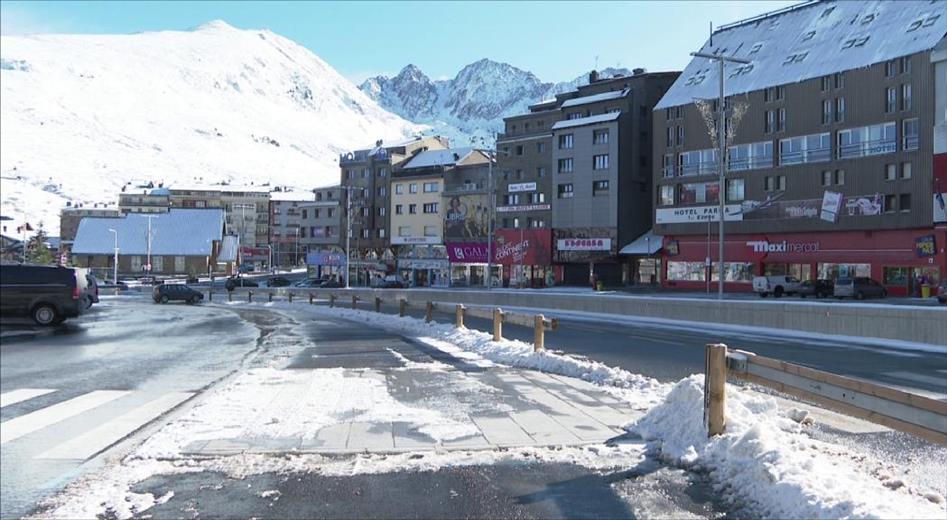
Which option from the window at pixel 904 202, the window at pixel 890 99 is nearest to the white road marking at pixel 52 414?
the window at pixel 904 202

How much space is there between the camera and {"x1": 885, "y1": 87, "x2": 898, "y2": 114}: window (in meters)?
54.7

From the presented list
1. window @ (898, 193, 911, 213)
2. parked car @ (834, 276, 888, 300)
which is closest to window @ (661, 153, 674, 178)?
window @ (898, 193, 911, 213)

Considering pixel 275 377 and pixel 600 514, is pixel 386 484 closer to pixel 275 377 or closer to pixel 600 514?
pixel 600 514

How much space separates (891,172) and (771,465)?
193 ft

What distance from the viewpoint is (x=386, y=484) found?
5.82 meters

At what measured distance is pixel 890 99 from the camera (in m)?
55.1

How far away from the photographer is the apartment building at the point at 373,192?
103 metres

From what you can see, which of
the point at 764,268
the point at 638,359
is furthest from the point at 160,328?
the point at 764,268

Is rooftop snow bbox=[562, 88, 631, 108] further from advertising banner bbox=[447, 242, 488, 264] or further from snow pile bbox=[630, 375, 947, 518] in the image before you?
snow pile bbox=[630, 375, 947, 518]

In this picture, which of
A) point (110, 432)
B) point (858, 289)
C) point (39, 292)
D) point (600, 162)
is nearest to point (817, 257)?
point (858, 289)

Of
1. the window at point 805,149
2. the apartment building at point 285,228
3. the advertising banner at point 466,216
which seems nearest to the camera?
the window at point 805,149

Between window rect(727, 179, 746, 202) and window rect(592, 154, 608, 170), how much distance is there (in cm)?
1554

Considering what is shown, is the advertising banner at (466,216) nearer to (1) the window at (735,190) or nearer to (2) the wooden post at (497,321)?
(1) the window at (735,190)

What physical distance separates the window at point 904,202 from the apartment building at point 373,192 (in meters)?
66.2
